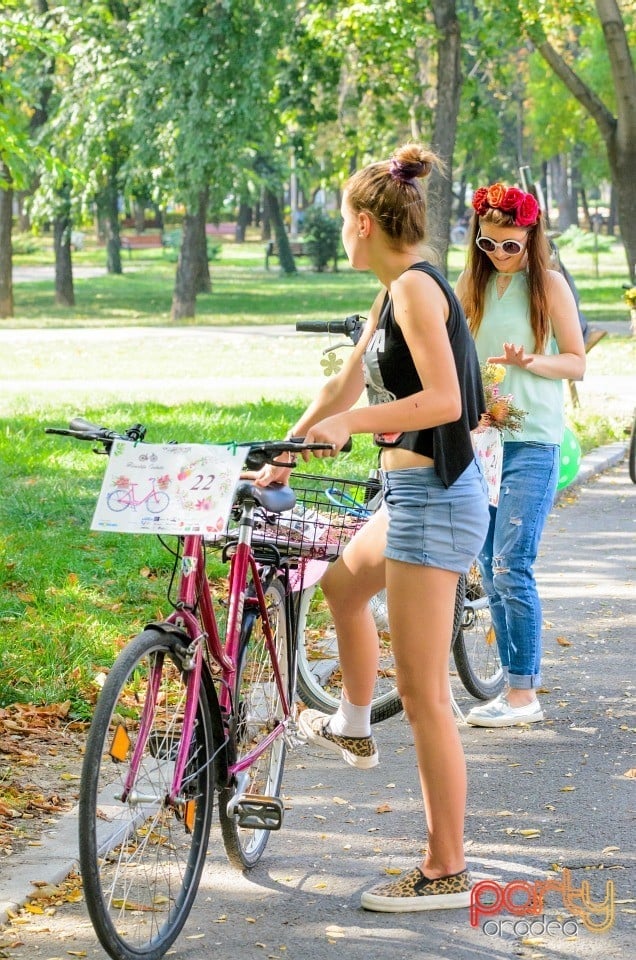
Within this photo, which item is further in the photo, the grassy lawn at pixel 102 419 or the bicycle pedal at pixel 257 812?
the grassy lawn at pixel 102 419

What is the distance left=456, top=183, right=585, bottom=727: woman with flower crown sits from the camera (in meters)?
5.52

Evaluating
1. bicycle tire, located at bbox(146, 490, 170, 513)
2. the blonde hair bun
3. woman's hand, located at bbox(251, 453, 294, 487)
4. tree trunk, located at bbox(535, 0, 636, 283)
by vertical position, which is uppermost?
tree trunk, located at bbox(535, 0, 636, 283)

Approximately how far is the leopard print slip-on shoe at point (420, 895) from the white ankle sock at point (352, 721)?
24.3 inches

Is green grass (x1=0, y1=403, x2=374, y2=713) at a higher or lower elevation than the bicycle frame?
lower

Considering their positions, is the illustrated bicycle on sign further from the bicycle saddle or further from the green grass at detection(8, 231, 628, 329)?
the green grass at detection(8, 231, 628, 329)

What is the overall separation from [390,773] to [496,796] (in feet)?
1.45

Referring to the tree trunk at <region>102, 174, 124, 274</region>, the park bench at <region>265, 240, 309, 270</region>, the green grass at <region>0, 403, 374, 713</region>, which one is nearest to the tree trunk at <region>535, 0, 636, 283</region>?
the green grass at <region>0, 403, 374, 713</region>

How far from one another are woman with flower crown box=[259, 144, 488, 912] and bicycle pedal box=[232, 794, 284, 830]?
31 cm

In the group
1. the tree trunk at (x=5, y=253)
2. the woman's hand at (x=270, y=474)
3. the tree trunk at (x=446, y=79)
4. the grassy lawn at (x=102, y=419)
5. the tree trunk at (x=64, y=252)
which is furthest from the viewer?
the tree trunk at (x=64, y=252)

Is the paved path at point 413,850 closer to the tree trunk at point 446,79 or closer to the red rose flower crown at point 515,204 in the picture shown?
the red rose flower crown at point 515,204

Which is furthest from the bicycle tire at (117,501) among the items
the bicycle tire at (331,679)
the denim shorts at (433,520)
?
the bicycle tire at (331,679)

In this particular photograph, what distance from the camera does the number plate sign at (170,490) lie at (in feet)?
11.6

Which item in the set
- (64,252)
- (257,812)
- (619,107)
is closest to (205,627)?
(257,812)

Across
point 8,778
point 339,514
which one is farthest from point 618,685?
point 8,778
